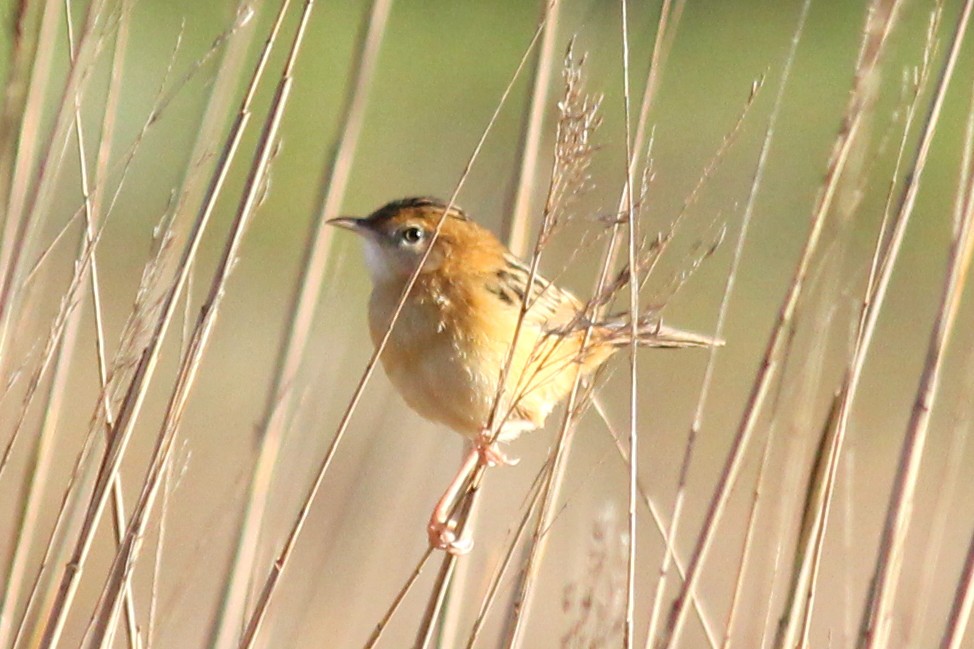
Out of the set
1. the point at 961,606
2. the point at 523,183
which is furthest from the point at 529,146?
the point at 961,606

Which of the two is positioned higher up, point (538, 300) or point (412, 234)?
point (412, 234)

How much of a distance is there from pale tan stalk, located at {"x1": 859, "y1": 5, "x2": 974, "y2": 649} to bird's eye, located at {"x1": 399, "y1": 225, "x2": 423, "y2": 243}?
194cm

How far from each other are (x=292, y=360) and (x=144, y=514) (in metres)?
0.89

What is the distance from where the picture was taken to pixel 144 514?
2410 mm

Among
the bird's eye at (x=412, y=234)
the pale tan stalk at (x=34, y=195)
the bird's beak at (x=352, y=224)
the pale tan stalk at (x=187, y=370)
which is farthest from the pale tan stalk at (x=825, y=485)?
the bird's eye at (x=412, y=234)

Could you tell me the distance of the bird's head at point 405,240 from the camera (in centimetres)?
414

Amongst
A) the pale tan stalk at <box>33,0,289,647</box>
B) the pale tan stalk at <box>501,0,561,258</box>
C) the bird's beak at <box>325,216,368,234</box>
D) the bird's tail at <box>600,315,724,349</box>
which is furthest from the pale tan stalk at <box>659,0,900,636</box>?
the bird's beak at <box>325,216,368,234</box>

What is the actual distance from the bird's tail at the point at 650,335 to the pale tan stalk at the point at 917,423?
46 centimetres

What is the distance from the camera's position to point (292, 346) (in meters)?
3.25

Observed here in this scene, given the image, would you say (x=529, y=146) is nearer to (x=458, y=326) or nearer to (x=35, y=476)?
(x=458, y=326)

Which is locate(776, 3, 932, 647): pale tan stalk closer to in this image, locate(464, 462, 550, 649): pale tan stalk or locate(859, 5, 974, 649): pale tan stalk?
locate(859, 5, 974, 649): pale tan stalk

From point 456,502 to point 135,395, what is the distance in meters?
1.38

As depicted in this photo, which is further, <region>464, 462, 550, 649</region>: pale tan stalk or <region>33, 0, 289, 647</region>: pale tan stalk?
<region>464, 462, 550, 649</region>: pale tan stalk

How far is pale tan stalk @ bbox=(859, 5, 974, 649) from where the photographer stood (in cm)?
241
